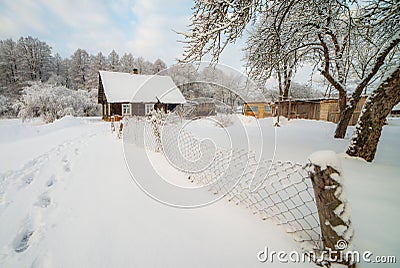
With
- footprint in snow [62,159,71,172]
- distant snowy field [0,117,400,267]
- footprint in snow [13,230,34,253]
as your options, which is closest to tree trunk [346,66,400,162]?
distant snowy field [0,117,400,267]

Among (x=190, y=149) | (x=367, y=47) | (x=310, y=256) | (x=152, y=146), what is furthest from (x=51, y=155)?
(x=367, y=47)

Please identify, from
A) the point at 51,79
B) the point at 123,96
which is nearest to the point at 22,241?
the point at 123,96

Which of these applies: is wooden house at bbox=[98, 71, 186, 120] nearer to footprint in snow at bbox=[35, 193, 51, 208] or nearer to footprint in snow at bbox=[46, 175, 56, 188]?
footprint in snow at bbox=[46, 175, 56, 188]

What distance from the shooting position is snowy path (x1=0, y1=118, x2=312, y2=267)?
109 centimetres

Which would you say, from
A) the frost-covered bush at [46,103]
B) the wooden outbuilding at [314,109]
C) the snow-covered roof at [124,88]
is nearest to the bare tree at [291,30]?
the wooden outbuilding at [314,109]

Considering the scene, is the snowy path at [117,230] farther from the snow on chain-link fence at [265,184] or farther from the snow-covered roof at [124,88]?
the snow-covered roof at [124,88]

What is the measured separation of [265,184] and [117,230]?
149 centimetres

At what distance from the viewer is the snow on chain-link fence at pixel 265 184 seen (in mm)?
938

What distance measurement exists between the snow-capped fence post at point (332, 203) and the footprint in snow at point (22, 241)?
2.15 metres

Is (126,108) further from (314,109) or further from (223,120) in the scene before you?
(314,109)

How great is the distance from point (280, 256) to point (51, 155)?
15.5 ft

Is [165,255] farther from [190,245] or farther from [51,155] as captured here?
[51,155]

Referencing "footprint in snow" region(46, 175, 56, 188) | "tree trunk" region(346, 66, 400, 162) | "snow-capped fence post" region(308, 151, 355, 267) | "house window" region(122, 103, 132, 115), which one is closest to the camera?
"snow-capped fence post" region(308, 151, 355, 267)

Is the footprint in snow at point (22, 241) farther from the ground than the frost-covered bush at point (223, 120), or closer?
closer
